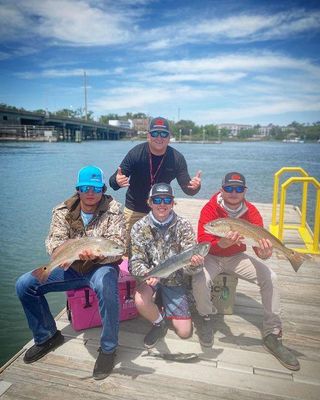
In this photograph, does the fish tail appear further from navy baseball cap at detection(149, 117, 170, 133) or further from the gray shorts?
navy baseball cap at detection(149, 117, 170, 133)

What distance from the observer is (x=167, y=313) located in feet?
12.8

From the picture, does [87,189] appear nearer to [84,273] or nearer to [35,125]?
[84,273]

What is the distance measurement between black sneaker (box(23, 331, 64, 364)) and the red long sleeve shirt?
80.8 inches

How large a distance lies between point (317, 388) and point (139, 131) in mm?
138396

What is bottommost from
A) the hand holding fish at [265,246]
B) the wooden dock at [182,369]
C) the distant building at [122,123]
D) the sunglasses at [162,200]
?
the wooden dock at [182,369]

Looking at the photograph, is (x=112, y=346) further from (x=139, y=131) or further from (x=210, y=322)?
(x=139, y=131)

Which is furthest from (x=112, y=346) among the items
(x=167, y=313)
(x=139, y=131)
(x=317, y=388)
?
(x=139, y=131)

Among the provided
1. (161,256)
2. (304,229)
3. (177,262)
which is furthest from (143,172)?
(304,229)

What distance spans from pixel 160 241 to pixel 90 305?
117 cm

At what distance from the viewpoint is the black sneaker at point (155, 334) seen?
359 cm

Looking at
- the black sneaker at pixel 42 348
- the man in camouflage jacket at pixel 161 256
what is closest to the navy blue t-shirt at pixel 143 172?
the man in camouflage jacket at pixel 161 256

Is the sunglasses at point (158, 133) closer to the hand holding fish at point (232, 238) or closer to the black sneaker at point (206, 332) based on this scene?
the hand holding fish at point (232, 238)

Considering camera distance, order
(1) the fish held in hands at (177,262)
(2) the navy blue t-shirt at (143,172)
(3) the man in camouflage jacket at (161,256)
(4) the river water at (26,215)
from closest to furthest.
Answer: (1) the fish held in hands at (177,262) → (3) the man in camouflage jacket at (161,256) → (2) the navy blue t-shirt at (143,172) → (4) the river water at (26,215)

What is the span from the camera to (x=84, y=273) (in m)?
3.49
